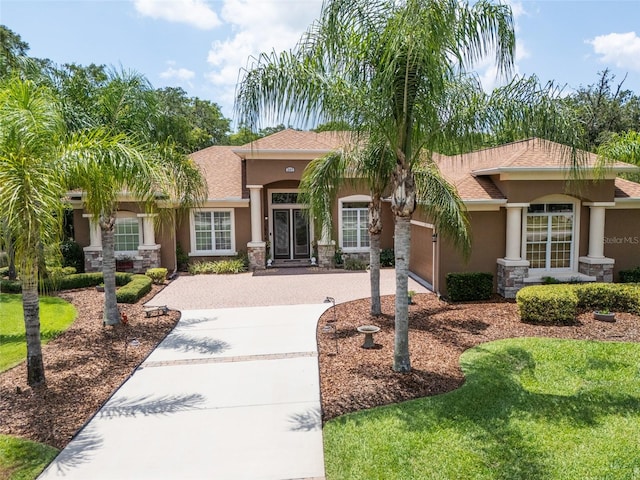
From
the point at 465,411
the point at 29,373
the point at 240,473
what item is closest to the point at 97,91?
the point at 29,373

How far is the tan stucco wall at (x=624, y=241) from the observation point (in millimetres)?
14930

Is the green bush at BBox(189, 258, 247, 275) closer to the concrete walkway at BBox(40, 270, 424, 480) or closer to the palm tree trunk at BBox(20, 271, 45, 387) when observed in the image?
the concrete walkway at BBox(40, 270, 424, 480)

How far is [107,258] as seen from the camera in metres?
10.5

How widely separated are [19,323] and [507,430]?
11.7m

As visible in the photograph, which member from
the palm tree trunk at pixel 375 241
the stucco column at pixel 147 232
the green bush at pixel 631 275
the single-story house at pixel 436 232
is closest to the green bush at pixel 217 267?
the single-story house at pixel 436 232

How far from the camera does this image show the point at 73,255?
1830 centimetres

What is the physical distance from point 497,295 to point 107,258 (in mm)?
11407

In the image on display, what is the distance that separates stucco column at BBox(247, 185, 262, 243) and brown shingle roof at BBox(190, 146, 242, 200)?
84 centimetres

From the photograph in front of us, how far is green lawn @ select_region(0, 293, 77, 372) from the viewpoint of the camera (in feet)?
29.1

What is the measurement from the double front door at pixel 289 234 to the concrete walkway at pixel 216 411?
31.4ft

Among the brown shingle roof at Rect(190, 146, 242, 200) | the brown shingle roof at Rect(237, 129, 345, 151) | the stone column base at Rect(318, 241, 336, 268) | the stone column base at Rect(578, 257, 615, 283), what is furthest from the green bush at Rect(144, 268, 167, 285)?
the stone column base at Rect(578, 257, 615, 283)

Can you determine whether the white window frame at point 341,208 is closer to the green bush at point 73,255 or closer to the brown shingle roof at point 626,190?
the brown shingle roof at point 626,190

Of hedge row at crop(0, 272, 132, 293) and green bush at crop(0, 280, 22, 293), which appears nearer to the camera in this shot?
green bush at crop(0, 280, 22, 293)

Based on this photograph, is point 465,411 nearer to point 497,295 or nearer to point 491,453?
point 491,453
